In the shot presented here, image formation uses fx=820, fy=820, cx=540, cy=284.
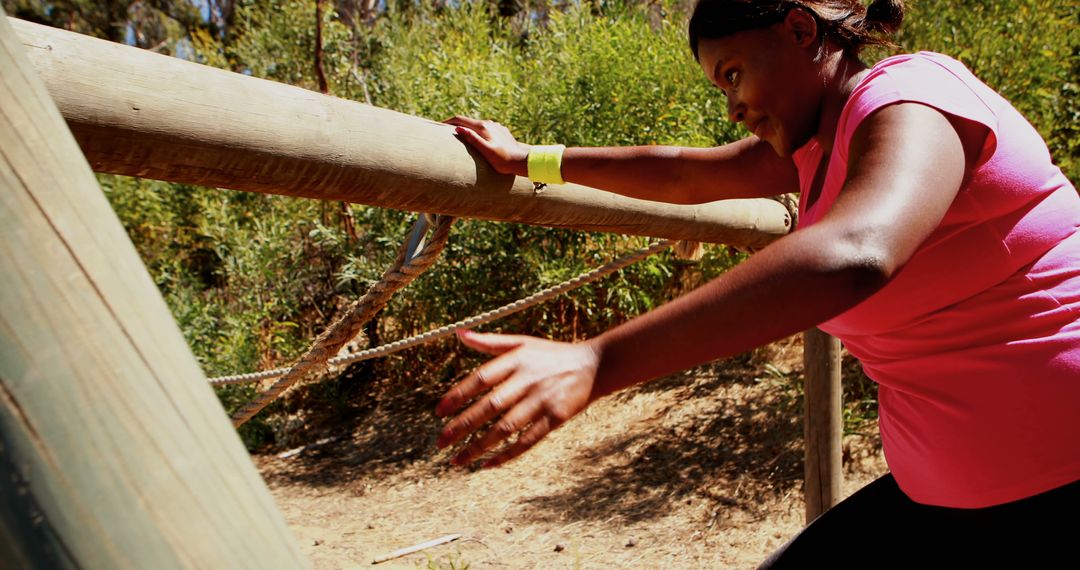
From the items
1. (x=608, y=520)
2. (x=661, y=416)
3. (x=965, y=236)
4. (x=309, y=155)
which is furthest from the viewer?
(x=661, y=416)

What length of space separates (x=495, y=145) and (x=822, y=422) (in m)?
1.79

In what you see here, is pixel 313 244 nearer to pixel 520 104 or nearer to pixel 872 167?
pixel 520 104

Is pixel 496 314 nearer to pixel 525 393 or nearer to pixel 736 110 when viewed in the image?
pixel 736 110

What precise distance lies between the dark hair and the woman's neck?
3 centimetres

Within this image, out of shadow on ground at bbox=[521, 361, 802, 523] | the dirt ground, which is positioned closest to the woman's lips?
the dirt ground

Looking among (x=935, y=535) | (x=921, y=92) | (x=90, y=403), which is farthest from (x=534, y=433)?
(x=935, y=535)

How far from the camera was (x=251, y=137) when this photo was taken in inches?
44.6

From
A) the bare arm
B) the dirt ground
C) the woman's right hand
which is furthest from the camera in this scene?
the dirt ground

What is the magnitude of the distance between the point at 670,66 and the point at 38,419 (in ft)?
18.1

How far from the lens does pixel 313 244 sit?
693cm

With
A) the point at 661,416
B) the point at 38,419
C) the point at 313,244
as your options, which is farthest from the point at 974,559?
the point at 313,244

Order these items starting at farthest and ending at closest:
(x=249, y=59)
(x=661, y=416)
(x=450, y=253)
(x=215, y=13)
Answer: (x=215, y=13)
(x=249, y=59)
(x=450, y=253)
(x=661, y=416)

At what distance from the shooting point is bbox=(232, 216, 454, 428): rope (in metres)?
1.79

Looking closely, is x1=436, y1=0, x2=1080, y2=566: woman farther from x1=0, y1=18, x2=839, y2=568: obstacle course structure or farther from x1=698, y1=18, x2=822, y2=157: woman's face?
x1=0, y1=18, x2=839, y2=568: obstacle course structure
